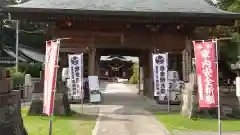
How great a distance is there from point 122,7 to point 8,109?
1086 cm

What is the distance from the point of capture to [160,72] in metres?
16.0

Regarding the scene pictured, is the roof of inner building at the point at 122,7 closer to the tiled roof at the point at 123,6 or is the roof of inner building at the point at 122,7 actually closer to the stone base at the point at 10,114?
the tiled roof at the point at 123,6

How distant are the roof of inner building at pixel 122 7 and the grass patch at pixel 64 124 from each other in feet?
15.3

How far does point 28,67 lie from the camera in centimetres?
2773

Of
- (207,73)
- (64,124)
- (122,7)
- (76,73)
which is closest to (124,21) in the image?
(122,7)

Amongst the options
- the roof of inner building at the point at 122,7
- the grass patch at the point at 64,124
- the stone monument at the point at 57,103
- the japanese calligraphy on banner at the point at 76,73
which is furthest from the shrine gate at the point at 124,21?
the grass patch at the point at 64,124

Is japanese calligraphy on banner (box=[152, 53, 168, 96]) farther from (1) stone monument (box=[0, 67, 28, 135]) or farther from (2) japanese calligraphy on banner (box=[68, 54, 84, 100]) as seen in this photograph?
(1) stone monument (box=[0, 67, 28, 135])

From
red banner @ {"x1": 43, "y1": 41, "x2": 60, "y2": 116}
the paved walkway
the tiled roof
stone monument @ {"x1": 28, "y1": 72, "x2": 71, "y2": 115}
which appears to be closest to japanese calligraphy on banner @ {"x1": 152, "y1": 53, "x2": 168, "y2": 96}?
the paved walkway

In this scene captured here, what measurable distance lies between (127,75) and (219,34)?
32.2m

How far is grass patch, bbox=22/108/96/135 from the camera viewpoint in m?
10.3

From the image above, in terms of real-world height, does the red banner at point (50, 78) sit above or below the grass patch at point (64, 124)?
above

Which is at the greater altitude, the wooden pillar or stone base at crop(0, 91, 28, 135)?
the wooden pillar

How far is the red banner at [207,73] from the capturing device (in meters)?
10.2

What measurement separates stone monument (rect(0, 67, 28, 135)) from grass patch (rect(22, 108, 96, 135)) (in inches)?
126
